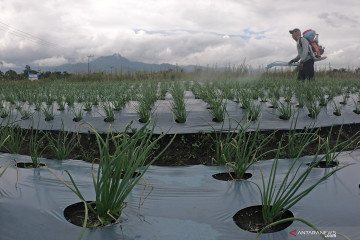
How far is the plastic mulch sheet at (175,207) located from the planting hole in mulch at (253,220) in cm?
4

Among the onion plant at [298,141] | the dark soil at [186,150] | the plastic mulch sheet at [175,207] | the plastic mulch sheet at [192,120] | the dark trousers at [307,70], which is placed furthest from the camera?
the dark trousers at [307,70]

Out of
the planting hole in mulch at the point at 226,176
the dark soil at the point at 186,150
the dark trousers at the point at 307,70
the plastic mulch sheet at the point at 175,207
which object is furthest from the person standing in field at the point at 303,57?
the planting hole in mulch at the point at 226,176

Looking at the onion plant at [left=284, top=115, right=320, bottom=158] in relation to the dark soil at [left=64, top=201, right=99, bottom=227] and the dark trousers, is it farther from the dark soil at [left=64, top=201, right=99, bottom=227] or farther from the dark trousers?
the dark trousers

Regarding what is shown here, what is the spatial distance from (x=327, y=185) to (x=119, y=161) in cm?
145

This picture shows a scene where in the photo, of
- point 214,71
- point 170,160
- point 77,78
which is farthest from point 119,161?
point 77,78

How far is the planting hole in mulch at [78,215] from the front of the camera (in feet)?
4.88

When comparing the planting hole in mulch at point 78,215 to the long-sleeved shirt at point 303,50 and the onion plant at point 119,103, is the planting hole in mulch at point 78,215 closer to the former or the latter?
the onion plant at point 119,103

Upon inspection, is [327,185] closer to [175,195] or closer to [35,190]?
[175,195]

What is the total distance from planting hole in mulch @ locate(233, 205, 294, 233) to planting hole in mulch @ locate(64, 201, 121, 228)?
0.79 m

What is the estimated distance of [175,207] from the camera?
1.72m

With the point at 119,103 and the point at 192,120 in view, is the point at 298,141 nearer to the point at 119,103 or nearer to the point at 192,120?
the point at 192,120

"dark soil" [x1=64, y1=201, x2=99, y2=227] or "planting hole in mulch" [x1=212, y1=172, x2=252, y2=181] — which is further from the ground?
"planting hole in mulch" [x1=212, y1=172, x2=252, y2=181]

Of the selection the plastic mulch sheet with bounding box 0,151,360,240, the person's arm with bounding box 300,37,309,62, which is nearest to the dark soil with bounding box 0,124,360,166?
the plastic mulch sheet with bounding box 0,151,360,240

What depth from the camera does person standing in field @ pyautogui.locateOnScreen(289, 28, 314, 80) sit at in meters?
7.84
